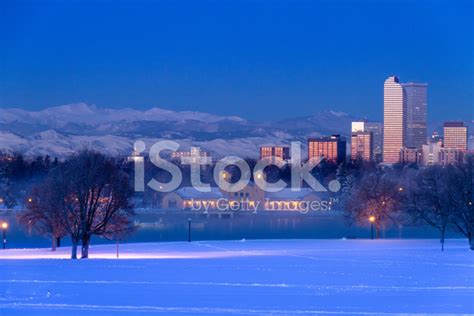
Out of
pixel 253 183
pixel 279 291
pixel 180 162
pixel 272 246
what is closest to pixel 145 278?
pixel 279 291

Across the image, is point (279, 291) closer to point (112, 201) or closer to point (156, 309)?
point (156, 309)

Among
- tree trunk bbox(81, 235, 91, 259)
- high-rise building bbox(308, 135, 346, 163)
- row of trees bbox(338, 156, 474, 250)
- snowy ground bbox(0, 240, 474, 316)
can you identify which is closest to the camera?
snowy ground bbox(0, 240, 474, 316)

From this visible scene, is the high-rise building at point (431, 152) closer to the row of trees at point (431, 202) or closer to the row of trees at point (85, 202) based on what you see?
the row of trees at point (431, 202)

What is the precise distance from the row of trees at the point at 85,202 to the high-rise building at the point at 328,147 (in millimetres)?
121507

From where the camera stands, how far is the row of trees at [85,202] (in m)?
33.2

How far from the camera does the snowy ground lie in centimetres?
1497

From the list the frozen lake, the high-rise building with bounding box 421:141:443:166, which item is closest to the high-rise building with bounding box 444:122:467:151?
the high-rise building with bounding box 421:141:443:166

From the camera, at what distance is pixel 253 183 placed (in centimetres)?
9288

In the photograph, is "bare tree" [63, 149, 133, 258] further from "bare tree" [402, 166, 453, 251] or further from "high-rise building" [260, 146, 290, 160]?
"high-rise building" [260, 146, 290, 160]

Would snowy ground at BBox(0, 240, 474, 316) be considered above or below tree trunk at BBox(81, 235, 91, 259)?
above

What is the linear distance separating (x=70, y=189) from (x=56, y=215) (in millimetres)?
1273

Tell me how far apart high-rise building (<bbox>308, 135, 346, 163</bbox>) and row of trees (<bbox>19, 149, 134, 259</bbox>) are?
122 m

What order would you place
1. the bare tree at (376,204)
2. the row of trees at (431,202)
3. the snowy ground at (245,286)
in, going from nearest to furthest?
1. the snowy ground at (245,286)
2. the row of trees at (431,202)
3. the bare tree at (376,204)

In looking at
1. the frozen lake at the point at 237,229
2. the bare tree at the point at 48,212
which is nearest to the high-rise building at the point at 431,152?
the frozen lake at the point at 237,229
